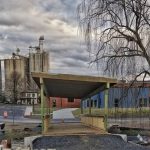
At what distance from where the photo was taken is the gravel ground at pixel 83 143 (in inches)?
590

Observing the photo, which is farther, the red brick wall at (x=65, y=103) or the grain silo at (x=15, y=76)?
the grain silo at (x=15, y=76)

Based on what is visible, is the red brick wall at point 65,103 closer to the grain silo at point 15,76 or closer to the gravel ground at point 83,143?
the grain silo at point 15,76

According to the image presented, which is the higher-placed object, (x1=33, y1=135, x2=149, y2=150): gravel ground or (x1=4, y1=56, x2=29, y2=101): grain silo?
(x1=4, y1=56, x2=29, y2=101): grain silo

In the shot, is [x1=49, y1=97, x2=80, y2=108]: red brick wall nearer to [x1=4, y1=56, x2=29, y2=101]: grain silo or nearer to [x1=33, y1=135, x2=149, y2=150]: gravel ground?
[x1=4, y1=56, x2=29, y2=101]: grain silo

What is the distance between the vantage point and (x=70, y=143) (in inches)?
625

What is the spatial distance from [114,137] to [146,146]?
1702 mm

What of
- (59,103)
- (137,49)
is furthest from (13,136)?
(59,103)

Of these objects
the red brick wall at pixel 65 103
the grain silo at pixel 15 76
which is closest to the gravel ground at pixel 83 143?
the red brick wall at pixel 65 103

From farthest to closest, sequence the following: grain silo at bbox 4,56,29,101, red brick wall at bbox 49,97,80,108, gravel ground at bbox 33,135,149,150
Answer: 1. grain silo at bbox 4,56,29,101
2. red brick wall at bbox 49,97,80,108
3. gravel ground at bbox 33,135,149,150

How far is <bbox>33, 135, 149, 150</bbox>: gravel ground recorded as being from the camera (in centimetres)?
1498

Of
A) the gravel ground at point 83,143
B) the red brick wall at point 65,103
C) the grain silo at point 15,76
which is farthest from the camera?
the grain silo at point 15,76

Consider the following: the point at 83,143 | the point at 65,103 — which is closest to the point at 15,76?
the point at 65,103

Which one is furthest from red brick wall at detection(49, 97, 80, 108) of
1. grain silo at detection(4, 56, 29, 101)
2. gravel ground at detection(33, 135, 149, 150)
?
gravel ground at detection(33, 135, 149, 150)

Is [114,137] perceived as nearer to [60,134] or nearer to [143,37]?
[60,134]
